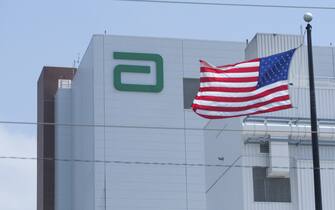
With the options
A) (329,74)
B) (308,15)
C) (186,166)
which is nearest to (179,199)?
(186,166)

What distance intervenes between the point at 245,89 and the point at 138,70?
53189 millimetres

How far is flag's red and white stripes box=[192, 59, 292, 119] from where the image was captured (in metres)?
39.8

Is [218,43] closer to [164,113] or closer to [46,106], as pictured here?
[164,113]

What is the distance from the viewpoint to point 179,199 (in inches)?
3607

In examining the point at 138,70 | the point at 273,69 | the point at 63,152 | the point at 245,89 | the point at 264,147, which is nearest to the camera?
the point at 245,89

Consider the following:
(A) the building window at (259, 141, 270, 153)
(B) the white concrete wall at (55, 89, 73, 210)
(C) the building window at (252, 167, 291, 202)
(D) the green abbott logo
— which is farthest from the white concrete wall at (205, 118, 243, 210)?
(B) the white concrete wall at (55, 89, 73, 210)

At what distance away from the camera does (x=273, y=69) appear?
40438mm

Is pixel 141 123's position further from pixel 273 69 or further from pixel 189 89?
pixel 273 69

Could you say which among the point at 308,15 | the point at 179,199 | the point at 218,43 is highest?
the point at 218,43

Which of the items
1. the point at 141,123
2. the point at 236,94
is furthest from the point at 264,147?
the point at 141,123

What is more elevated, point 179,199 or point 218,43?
point 218,43

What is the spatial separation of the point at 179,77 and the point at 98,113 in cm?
762

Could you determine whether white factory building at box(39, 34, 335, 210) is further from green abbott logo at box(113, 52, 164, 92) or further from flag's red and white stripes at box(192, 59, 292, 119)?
flag's red and white stripes at box(192, 59, 292, 119)

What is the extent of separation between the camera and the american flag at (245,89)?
131 ft
